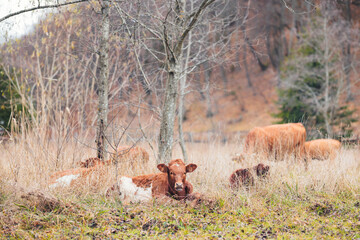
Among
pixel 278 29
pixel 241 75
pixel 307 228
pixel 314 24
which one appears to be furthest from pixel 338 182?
pixel 241 75

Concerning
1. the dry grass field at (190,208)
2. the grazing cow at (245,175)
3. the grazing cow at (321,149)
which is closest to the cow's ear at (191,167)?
the dry grass field at (190,208)

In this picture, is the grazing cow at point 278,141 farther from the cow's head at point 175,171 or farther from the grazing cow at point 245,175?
the cow's head at point 175,171

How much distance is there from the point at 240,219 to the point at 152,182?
4.26ft

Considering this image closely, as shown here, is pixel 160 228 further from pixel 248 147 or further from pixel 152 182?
pixel 248 147

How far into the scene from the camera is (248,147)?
305 inches

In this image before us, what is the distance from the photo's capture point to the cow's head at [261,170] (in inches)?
223

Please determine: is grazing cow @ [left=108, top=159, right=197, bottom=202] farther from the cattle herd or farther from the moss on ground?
the moss on ground

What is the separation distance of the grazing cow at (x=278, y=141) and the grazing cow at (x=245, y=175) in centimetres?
165

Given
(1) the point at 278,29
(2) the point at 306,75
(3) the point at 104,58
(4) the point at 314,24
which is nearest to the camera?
(3) the point at 104,58

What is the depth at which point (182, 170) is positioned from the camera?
15.3ft

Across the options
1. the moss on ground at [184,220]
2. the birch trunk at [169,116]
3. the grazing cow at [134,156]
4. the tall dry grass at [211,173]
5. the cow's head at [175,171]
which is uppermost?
the birch trunk at [169,116]

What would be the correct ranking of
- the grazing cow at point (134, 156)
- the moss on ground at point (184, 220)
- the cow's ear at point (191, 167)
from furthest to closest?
the grazing cow at point (134, 156) → the cow's ear at point (191, 167) → the moss on ground at point (184, 220)

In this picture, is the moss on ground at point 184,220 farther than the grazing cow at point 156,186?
No

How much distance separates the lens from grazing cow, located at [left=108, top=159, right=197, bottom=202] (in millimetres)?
4746
